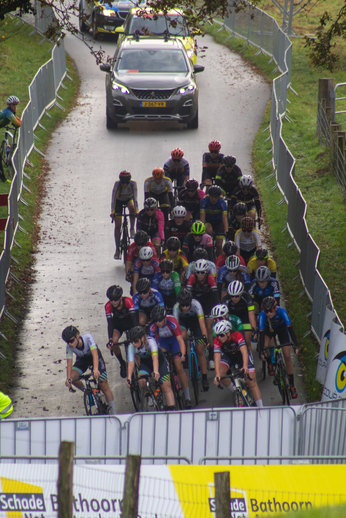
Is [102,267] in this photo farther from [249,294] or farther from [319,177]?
[319,177]

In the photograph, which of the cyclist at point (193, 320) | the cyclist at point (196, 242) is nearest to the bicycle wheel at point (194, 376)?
the cyclist at point (193, 320)

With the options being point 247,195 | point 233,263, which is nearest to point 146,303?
point 233,263

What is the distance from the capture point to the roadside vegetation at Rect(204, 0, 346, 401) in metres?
11.8

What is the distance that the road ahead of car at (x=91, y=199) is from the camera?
999 cm

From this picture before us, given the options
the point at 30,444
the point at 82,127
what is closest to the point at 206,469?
the point at 30,444

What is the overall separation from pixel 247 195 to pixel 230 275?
9.24ft

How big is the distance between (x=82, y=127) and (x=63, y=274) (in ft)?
28.5

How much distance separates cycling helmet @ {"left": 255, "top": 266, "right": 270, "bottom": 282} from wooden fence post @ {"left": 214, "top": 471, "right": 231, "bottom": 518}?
5679 mm

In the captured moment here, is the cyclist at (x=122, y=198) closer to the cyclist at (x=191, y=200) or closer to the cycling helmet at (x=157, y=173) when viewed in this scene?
the cycling helmet at (x=157, y=173)

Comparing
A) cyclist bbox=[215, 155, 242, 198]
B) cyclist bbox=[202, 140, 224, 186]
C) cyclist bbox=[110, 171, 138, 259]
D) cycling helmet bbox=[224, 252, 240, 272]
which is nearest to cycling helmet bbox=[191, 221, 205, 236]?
cycling helmet bbox=[224, 252, 240, 272]

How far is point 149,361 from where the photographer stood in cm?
881

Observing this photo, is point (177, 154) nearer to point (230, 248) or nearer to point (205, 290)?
point (230, 248)

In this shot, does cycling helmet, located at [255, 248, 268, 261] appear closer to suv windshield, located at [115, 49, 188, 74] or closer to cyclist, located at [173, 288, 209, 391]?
cyclist, located at [173, 288, 209, 391]

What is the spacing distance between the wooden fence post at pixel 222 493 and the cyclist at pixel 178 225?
303 inches
